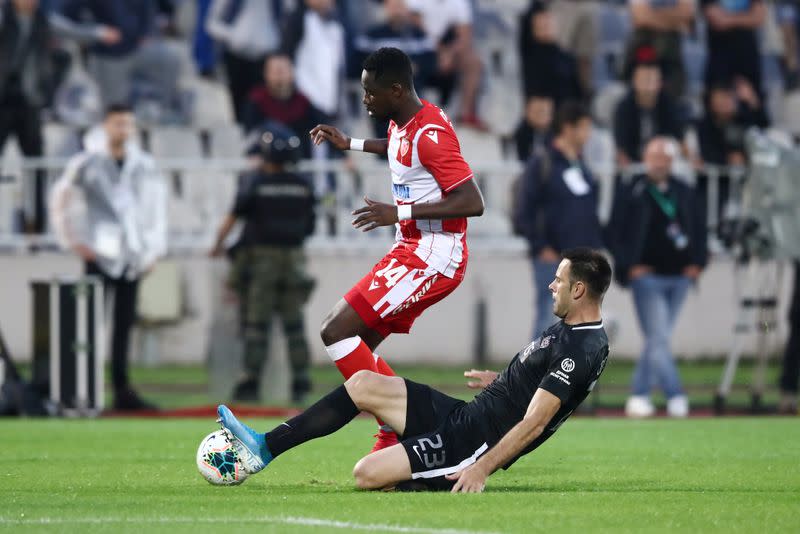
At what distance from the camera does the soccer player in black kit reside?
29.4 ft

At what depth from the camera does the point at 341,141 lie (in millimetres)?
10273

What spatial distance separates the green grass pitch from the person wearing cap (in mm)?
3307

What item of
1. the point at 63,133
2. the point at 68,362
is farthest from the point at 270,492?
the point at 63,133

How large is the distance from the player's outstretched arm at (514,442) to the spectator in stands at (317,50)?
39.8 feet

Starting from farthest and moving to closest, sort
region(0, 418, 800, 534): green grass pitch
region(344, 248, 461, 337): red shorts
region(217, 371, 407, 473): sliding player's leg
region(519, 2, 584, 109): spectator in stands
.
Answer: region(519, 2, 584, 109): spectator in stands < region(344, 248, 461, 337): red shorts < region(217, 371, 407, 473): sliding player's leg < region(0, 418, 800, 534): green grass pitch

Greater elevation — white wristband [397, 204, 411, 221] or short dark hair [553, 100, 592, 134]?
short dark hair [553, 100, 592, 134]

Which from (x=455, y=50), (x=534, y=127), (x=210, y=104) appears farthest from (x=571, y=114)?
(x=210, y=104)

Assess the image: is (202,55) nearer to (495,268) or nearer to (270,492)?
(495,268)

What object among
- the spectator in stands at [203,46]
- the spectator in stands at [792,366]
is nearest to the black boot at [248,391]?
the spectator in stands at [792,366]

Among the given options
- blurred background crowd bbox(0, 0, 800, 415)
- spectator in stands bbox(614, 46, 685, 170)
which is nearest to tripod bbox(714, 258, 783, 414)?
blurred background crowd bbox(0, 0, 800, 415)

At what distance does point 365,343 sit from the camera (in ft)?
33.3

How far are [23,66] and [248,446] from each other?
1084 centimetres

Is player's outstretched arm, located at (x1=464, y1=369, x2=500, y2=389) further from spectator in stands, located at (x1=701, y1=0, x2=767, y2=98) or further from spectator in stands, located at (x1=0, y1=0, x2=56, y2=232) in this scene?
spectator in stands, located at (x1=701, y1=0, x2=767, y2=98)

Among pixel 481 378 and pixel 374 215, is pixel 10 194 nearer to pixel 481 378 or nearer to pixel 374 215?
pixel 374 215
